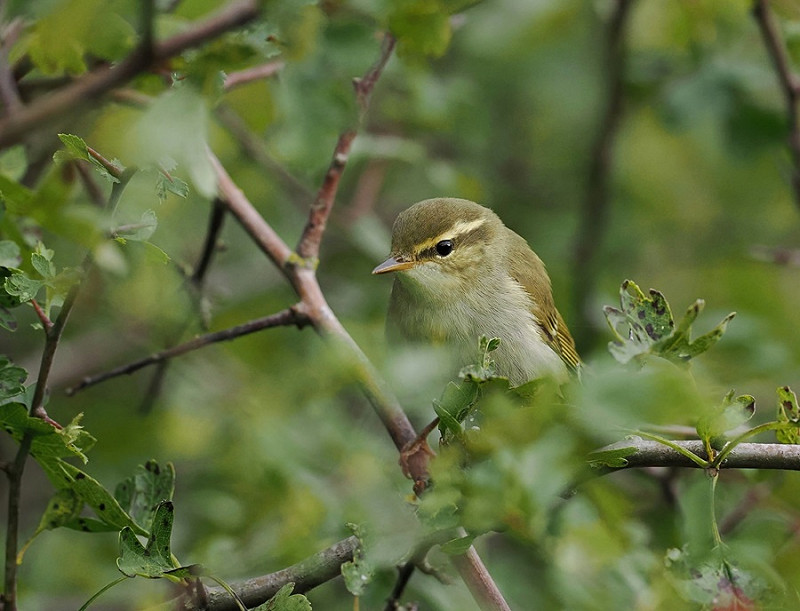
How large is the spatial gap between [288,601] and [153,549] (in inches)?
11.6

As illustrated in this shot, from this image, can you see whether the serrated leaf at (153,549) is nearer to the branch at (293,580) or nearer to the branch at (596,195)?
the branch at (293,580)

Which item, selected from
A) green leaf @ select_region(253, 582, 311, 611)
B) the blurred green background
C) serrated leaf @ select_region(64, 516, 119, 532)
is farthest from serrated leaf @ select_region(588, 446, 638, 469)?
serrated leaf @ select_region(64, 516, 119, 532)

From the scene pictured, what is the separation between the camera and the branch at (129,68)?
4.87 ft

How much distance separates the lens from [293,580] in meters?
2.10

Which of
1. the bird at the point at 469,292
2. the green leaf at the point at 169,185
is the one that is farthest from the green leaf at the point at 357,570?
the bird at the point at 469,292

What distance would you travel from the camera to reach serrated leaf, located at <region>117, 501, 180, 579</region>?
1.97 metres

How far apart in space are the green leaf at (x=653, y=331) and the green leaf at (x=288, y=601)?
76 centimetres

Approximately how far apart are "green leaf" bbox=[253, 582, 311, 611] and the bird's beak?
1.90m

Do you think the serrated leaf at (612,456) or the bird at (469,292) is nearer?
the serrated leaf at (612,456)

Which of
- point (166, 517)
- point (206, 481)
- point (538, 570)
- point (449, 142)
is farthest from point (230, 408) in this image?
point (449, 142)

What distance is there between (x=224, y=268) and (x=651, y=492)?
110 inches

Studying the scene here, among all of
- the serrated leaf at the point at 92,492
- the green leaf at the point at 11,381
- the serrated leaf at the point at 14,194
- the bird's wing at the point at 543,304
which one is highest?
the serrated leaf at the point at 14,194

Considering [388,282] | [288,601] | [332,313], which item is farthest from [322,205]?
[388,282]

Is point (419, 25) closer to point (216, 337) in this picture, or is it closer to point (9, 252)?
point (9, 252)
